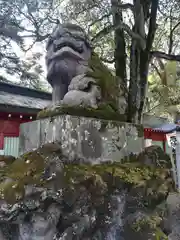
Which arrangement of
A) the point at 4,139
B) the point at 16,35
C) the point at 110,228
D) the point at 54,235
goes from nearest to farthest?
the point at 54,235, the point at 110,228, the point at 4,139, the point at 16,35

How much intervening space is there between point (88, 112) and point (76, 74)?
43 centimetres

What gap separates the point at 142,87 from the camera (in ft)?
19.7

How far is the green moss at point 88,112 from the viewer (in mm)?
2111

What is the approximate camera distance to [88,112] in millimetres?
2154

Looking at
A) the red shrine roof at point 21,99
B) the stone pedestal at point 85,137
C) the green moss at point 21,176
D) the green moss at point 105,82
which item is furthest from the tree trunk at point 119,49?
the green moss at point 21,176

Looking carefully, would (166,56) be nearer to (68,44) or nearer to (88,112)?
(68,44)

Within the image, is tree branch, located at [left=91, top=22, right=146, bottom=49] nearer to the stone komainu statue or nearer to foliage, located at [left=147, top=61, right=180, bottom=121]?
the stone komainu statue

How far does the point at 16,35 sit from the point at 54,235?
27.1 ft

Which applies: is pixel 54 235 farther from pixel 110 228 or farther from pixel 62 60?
pixel 62 60

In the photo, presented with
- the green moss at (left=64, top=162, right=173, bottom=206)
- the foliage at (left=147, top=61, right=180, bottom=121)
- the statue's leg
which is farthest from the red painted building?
the foliage at (left=147, top=61, right=180, bottom=121)

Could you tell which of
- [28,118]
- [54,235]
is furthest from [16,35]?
[54,235]

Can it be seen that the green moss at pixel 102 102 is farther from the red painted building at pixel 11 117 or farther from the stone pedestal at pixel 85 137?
the red painted building at pixel 11 117

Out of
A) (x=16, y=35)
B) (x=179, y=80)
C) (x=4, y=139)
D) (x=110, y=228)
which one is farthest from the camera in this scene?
(x=179, y=80)

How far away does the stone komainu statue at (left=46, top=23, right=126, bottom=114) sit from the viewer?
225 cm
